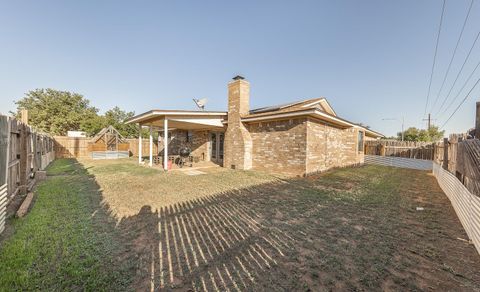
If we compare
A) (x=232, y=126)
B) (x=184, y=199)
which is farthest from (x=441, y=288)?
(x=232, y=126)

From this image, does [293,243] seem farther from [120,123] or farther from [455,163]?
[120,123]

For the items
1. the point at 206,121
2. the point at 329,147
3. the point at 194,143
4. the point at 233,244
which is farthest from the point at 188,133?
the point at 233,244

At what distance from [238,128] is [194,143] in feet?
21.0

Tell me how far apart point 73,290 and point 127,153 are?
20.8 meters

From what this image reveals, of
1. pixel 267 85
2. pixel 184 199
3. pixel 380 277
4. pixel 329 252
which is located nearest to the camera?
pixel 380 277

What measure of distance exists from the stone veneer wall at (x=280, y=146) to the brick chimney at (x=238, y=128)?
53 cm

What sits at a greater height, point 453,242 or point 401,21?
point 401,21

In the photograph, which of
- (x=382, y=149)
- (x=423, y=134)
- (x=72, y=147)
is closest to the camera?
(x=382, y=149)

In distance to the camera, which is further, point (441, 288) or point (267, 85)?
point (267, 85)

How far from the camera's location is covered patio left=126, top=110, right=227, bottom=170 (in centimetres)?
1069

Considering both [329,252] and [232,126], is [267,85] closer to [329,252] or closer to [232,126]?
[232,126]

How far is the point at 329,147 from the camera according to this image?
11984mm

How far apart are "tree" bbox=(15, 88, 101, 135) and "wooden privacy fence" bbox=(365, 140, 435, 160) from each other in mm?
40025

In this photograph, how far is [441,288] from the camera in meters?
2.35
